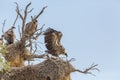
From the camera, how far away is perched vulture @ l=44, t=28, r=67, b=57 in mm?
23797

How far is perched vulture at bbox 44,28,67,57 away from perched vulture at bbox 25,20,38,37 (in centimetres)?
75

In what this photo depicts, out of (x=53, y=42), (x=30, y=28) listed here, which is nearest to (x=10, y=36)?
(x=30, y=28)

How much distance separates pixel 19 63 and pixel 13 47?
1051mm

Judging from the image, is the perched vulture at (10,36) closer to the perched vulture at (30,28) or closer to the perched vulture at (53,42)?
the perched vulture at (30,28)

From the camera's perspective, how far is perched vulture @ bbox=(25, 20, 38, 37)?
82.3 ft

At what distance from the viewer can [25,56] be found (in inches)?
1061

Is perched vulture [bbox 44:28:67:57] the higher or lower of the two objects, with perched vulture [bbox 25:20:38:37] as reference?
lower

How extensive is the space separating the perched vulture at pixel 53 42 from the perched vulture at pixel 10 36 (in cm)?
273

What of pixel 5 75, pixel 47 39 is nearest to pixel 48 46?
pixel 47 39

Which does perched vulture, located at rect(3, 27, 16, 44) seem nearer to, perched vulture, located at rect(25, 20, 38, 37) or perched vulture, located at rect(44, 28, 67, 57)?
perched vulture, located at rect(25, 20, 38, 37)

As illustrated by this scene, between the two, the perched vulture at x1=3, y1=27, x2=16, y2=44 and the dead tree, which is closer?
the dead tree

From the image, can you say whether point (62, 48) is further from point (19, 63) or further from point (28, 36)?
point (19, 63)

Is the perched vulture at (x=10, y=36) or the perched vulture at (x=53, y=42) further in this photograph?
the perched vulture at (x=10, y=36)

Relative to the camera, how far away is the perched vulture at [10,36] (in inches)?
1059
